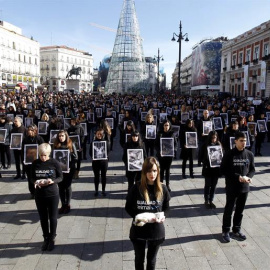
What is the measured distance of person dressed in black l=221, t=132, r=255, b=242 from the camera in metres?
5.02

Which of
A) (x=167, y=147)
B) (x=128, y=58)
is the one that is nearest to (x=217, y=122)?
(x=167, y=147)

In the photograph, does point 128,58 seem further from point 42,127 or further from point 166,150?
point 166,150

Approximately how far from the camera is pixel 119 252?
4773 mm

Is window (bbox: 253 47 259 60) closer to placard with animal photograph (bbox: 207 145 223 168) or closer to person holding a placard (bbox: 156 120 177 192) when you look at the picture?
person holding a placard (bbox: 156 120 177 192)

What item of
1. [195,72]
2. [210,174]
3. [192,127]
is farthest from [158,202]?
[195,72]

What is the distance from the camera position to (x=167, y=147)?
768 centimetres

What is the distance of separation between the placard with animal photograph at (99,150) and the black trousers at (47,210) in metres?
2.41

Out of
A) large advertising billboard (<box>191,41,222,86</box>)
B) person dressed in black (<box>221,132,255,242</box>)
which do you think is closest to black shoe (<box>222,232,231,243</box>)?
person dressed in black (<box>221,132,255,242</box>)

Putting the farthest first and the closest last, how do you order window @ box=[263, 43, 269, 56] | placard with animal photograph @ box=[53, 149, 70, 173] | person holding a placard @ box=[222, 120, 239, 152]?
window @ box=[263, 43, 269, 56], person holding a placard @ box=[222, 120, 239, 152], placard with animal photograph @ box=[53, 149, 70, 173]

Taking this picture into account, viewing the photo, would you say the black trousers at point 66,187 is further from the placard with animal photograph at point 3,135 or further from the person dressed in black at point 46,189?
the placard with animal photograph at point 3,135

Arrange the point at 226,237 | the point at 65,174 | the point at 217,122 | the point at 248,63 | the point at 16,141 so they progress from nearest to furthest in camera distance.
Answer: the point at 226,237, the point at 65,174, the point at 16,141, the point at 217,122, the point at 248,63

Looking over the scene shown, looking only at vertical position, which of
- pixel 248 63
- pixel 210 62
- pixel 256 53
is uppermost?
pixel 210 62

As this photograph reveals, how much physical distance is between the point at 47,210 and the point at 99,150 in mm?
2557

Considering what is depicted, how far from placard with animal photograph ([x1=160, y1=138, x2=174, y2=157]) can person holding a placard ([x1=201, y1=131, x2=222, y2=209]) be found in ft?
3.50
